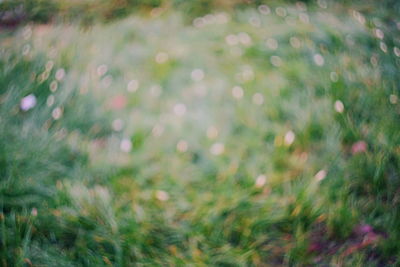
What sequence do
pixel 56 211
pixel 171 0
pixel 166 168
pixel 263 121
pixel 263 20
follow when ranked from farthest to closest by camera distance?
pixel 171 0, pixel 263 20, pixel 263 121, pixel 166 168, pixel 56 211

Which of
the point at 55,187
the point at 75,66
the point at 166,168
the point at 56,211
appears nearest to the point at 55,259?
the point at 56,211

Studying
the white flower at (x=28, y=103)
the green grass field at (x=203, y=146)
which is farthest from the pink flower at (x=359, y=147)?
the white flower at (x=28, y=103)

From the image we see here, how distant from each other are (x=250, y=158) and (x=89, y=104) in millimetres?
1083

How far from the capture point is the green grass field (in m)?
1.53

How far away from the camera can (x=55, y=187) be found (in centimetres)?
169

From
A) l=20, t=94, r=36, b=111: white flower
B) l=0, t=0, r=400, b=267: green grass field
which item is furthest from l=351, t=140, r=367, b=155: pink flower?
l=20, t=94, r=36, b=111: white flower

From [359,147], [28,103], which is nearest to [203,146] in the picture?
[359,147]

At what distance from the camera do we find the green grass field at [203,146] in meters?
1.53

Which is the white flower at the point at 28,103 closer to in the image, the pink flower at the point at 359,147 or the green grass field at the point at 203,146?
the green grass field at the point at 203,146

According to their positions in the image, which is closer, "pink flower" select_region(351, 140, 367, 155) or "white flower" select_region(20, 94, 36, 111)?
"pink flower" select_region(351, 140, 367, 155)

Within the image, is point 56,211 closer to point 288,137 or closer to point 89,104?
point 89,104

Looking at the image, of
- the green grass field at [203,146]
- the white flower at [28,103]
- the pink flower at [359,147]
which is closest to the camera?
the green grass field at [203,146]

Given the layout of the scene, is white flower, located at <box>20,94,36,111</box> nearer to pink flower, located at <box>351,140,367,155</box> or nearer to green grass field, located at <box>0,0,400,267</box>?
green grass field, located at <box>0,0,400,267</box>

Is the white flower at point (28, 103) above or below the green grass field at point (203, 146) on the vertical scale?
above
